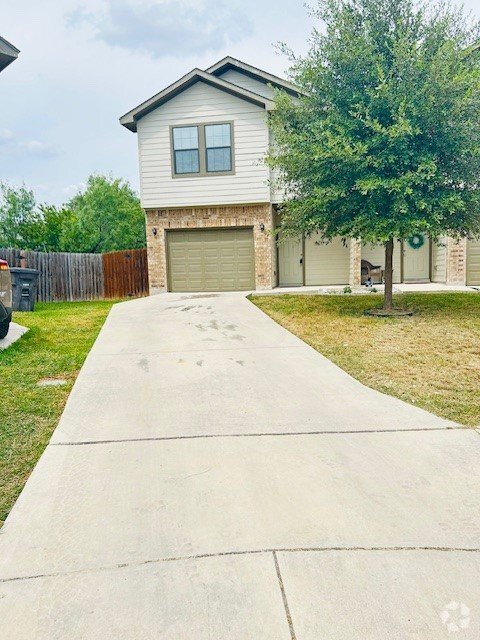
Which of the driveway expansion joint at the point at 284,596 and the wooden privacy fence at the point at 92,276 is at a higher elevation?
the wooden privacy fence at the point at 92,276

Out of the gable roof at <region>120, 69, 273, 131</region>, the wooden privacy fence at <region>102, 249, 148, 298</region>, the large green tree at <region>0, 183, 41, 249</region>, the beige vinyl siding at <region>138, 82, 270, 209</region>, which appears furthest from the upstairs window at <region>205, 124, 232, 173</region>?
the large green tree at <region>0, 183, 41, 249</region>

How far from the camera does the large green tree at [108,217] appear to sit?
115 ft

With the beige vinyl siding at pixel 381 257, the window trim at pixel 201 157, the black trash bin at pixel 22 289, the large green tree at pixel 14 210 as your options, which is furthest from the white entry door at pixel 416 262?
the large green tree at pixel 14 210

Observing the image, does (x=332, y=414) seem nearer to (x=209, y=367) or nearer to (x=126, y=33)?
(x=209, y=367)

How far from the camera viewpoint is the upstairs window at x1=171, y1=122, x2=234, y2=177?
1521 cm

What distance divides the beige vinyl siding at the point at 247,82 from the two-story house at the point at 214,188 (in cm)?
3

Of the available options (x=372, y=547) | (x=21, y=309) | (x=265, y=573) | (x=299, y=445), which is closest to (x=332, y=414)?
(x=299, y=445)

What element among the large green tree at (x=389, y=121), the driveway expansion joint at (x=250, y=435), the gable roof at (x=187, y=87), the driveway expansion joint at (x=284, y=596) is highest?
the gable roof at (x=187, y=87)

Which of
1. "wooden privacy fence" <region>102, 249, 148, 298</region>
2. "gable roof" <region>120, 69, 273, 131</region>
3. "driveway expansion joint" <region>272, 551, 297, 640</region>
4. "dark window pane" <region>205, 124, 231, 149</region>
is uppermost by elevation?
"gable roof" <region>120, 69, 273, 131</region>

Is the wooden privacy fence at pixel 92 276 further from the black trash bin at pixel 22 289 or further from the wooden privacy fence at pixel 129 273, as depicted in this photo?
the black trash bin at pixel 22 289

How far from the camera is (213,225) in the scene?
1570cm

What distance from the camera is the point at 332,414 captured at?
4.25 meters

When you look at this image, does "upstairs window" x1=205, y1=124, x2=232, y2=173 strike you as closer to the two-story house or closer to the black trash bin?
the two-story house

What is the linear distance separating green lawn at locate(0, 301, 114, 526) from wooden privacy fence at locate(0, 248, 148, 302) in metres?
7.68
